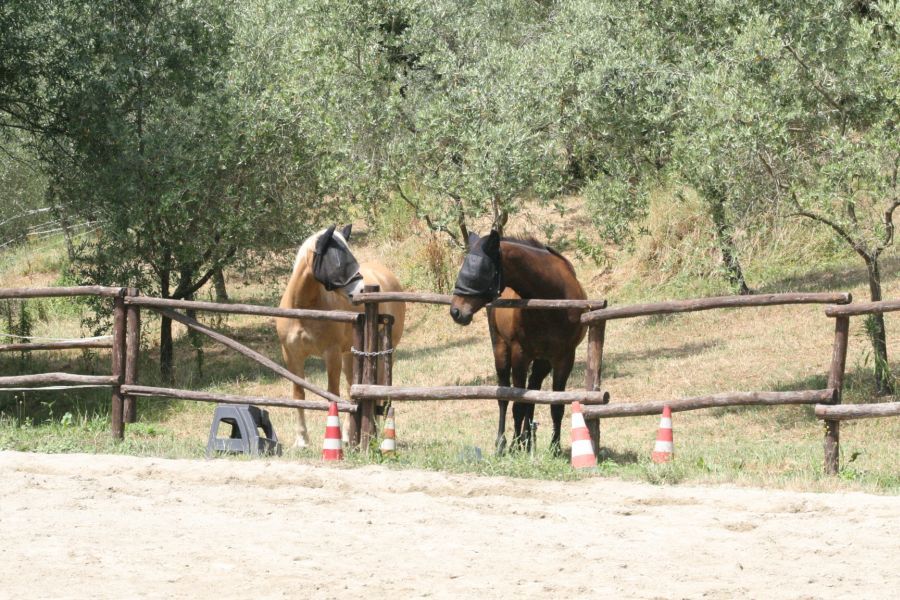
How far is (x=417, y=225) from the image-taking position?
26312 millimetres

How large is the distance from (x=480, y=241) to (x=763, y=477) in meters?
2.86

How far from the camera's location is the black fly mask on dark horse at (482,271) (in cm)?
845

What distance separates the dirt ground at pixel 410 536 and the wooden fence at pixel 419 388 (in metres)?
0.95

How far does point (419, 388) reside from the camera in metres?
8.82

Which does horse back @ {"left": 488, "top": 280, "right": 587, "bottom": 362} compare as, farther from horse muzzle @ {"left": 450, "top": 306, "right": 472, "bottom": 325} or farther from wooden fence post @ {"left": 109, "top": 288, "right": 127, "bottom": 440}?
wooden fence post @ {"left": 109, "top": 288, "right": 127, "bottom": 440}

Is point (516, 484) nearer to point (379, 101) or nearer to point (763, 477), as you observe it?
point (763, 477)

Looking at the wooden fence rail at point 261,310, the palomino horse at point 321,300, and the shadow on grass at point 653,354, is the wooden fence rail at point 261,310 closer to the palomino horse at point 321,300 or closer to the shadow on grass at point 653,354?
the palomino horse at point 321,300

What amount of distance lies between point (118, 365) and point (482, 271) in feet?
12.1

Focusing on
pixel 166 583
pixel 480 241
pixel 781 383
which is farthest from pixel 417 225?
pixel 166 583

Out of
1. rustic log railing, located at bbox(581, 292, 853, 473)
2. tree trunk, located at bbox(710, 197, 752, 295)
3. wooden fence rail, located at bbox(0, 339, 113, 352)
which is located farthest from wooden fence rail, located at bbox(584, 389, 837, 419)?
wooden fence rail, located at bbox(0, 339, 113, 352)

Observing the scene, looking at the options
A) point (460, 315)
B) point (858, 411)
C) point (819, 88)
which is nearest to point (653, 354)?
point (819, 88)

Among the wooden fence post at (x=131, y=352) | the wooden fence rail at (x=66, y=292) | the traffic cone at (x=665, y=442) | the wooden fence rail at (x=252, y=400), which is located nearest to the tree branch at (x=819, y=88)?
the traffic cone at (x=665, y=442)

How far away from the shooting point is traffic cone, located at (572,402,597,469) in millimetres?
8016

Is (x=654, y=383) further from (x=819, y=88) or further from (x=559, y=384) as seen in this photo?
(x=559, y=384)
